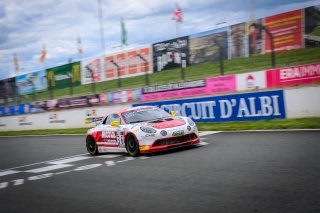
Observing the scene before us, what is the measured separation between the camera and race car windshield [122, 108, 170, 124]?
1134 centimetres

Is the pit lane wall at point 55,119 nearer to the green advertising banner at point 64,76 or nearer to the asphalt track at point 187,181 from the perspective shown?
the green advertising banner at point 64,76

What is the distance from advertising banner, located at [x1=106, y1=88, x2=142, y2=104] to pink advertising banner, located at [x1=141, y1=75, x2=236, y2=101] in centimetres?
168

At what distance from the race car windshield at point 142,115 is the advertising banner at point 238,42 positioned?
1015cm

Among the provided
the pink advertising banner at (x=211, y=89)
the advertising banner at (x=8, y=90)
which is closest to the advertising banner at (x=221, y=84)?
the pink advertising banner at (x=211, y=89)

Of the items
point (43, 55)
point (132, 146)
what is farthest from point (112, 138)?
point (43, 55)

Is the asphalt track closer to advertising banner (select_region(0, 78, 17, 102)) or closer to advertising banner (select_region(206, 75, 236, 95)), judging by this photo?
advertising banner (select_region(206, 75, 236, 95))

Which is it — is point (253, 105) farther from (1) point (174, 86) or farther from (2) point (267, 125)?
(1) point (174, 86)

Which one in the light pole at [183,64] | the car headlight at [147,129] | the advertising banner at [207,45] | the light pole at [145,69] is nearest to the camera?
the car headlight at [147,129]

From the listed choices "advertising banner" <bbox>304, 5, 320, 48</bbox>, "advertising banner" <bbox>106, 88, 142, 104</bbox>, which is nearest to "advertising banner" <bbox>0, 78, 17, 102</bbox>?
"advertising banner" <bbox>106, 88, 142, 104</bbox>

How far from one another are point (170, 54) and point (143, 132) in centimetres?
1513

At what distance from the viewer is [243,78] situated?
62.0 ft

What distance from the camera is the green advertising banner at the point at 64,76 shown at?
3109 centimetres

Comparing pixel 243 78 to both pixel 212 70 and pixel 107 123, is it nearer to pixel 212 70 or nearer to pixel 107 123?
pixel 212 70

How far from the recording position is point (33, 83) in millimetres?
34875
